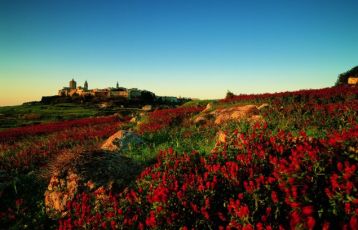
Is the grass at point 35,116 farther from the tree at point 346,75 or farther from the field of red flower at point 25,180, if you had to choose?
the tree at point 346,75

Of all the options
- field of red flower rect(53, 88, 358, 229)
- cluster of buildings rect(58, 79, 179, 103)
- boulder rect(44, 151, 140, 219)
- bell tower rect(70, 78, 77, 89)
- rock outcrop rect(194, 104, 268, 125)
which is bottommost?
boulder rect(44, 151, 140, 219)

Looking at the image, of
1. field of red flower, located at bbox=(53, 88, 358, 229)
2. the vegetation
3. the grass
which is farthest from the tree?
field of red flower, located at bbox=(53, 88, 358, 229)

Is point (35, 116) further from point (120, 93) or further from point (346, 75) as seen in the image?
point (120, 93)

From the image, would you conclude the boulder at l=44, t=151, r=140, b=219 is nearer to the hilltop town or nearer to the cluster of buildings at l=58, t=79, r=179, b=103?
the hilltop town

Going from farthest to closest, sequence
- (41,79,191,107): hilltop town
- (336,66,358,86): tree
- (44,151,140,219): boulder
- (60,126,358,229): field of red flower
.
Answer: (41,79,191,107): hilltop town → (336,66,358,86): tree → (44,151,140,219): boulder → (60,126,358,229): field of red flower

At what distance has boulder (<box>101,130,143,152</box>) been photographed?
11.1 m

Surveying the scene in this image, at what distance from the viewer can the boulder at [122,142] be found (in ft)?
36.3

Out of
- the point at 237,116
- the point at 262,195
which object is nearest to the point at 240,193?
the point at 262,195

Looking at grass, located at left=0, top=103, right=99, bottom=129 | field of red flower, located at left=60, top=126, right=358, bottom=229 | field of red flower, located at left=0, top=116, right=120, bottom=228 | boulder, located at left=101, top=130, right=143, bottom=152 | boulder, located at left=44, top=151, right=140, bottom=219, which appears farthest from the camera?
grass, located at left=0, top=103, right=99, bottom=129

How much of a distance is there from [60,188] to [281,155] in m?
5.18

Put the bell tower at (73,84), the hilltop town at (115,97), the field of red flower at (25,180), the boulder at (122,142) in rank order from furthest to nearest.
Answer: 1. the bell tower at (73,84)
2. the hilltop town at (115,97)
3. the boulder at (122,142)
4. the field of red flower at (25,180)

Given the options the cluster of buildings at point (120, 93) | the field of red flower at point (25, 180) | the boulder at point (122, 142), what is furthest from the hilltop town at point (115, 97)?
the boulder at point (122, 142)

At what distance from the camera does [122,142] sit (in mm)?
11375

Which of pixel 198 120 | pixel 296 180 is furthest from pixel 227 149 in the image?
pixel 198 120
